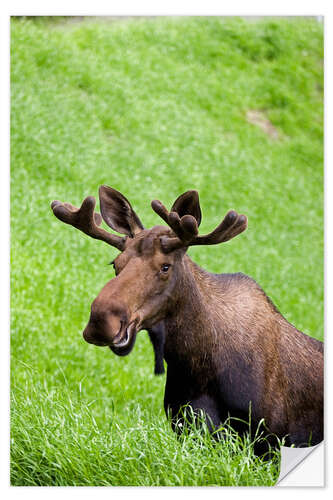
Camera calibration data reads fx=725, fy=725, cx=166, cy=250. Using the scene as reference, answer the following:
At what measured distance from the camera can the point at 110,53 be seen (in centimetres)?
487

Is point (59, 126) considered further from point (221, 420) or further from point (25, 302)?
point (221, 420)

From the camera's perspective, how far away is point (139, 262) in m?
2.56

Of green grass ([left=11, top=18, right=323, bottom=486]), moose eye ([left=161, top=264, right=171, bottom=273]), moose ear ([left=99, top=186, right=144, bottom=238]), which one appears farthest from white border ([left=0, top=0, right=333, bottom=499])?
moose eye ([left=161, top=264, right=171, bottom=273])

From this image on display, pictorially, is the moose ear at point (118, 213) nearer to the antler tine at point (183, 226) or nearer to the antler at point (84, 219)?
the antler at point (84, 219)

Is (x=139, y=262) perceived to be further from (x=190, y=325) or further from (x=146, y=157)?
(x=146, y=157)

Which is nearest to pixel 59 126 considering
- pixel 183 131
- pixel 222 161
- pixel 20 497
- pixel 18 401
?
pixel 183 131

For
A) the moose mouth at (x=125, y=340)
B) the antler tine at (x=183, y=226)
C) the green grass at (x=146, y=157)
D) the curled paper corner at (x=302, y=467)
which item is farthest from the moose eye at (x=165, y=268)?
the green grass at (x=146, y=157)

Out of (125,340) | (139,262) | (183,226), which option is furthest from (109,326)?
(183,226)

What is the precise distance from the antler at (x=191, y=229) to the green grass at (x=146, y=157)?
4.78ft

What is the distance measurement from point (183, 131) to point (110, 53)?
0.87 metres

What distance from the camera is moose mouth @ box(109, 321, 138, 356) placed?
242 cm

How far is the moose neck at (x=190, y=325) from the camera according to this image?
106 inches

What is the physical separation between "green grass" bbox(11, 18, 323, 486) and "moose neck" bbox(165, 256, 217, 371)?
1.17 metres
